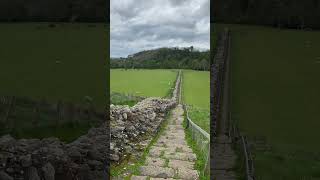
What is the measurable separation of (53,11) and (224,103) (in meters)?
42.9

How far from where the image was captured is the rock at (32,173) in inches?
346

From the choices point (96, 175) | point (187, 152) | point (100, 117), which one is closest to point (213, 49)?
point (100, 117)

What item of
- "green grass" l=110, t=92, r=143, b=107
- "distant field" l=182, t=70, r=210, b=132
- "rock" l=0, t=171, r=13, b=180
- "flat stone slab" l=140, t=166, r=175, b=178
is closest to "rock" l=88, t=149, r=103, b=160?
"flat stone slab" l=140, t=166, r=175, b=178

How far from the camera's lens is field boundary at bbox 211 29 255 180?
12.5 m

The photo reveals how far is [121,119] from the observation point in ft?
55.4

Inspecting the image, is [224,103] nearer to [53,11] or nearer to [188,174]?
[188,174]

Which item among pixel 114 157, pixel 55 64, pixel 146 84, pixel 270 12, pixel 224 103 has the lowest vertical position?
pixel 114 157

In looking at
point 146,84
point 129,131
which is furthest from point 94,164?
point 146,84

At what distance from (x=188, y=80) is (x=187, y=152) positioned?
44646 millimetres

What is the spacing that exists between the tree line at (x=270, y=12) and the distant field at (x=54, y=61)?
17.2 m

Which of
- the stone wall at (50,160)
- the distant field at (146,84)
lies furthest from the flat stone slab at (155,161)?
the distant field at (146,84)

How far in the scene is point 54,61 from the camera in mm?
45344

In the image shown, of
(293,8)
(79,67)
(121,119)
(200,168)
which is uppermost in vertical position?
(293,8)

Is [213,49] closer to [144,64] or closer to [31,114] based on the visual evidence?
[31,114]
